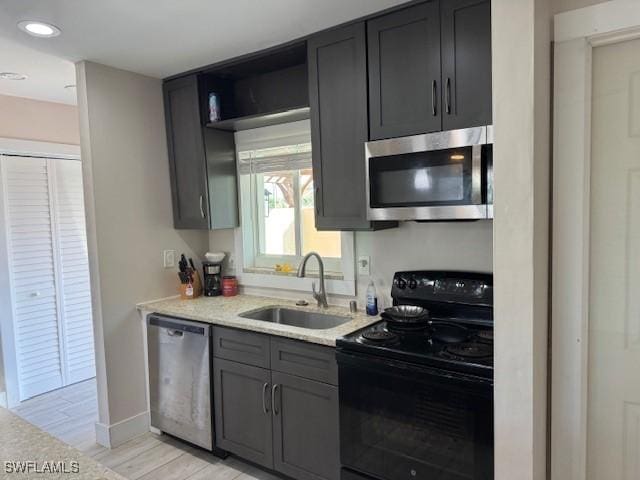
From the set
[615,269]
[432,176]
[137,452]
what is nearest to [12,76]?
[137,452]

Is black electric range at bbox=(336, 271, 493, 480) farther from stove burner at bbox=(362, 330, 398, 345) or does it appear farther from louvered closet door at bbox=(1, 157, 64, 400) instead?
louvered closet door at bbox=(1, 157, 64, 400)

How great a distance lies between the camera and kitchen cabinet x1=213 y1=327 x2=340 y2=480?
2150 mm

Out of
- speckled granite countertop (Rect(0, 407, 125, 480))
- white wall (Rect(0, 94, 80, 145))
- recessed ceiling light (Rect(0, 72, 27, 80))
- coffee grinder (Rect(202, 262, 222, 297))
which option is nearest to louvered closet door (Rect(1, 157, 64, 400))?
white wall (Rect(0, 94, 80, 145))

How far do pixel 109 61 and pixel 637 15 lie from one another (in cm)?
267

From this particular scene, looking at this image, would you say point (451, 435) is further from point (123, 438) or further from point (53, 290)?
point (53, 290)

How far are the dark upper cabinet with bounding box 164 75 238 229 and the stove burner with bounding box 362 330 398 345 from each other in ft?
4.88

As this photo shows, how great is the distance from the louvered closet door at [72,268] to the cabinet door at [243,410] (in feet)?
6.62

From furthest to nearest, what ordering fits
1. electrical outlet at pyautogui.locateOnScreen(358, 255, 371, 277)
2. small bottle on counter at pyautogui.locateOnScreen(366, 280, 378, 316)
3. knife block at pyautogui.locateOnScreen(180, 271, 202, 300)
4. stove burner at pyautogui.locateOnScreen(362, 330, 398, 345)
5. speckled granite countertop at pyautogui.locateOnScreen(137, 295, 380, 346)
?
knife block at pyautogui.locateOnScreen(180, 271, 202, 300) < electrical outlet at pyautogui.locateOnScreen(358, 255, 371, 277) < small bottle on counter at pyautogui.locateOnScreen(366, 280, 378, 316) < speckled granite countertop at pyautogui.locateOnScreen(137, 295, 380, 346) < stove burner at pyautogui.locateOnScreen(362, 330, 398, 345)

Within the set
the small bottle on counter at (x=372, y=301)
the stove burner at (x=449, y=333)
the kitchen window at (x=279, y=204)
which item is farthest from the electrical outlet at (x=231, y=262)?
the stove burner at (x=449, y=333)

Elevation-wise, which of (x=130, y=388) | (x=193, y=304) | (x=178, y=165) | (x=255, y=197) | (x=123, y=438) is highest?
(x=178, y=165)

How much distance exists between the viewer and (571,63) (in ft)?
4.98

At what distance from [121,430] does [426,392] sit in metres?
2.14

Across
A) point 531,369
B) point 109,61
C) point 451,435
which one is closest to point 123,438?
point 451,435

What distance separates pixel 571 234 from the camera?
1549mm
